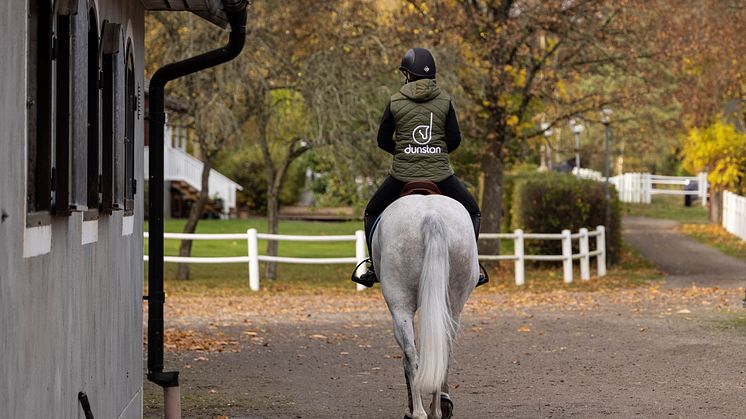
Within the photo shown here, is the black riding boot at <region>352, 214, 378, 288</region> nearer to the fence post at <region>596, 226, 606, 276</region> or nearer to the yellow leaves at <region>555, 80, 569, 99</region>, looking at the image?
the fence post at <region>596, 226, 606, 276</region>

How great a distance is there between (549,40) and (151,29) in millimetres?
9000

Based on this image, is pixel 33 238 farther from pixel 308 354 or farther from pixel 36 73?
pixel 308 354

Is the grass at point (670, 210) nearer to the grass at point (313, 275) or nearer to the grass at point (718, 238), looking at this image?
the grass at point (718, 238)

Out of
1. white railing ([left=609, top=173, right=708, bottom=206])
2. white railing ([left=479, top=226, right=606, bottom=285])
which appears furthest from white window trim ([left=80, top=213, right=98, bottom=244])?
white railing ([left=609, top=173, right=708, bottom=206])

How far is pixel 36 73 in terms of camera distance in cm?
550

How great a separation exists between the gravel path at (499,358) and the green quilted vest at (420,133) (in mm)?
1865

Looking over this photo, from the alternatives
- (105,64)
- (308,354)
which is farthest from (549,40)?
(105,64)

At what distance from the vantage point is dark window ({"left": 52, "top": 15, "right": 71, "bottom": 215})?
230 inches

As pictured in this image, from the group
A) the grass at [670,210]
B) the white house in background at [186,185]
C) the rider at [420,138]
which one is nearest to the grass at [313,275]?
the white house in background at [186,185]

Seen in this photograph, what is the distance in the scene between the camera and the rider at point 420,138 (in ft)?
32.9

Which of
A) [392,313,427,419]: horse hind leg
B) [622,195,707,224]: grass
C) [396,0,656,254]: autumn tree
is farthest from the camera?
[622,195,707,224]: grass

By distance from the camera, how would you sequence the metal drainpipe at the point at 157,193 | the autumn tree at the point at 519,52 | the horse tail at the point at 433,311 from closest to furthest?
1. the horse tail at the point at 433,311
2. the metal drainpipe at the point at 157,193
3. the autumn tree at the point at 519,52

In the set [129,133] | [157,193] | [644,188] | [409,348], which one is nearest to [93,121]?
[129,133]

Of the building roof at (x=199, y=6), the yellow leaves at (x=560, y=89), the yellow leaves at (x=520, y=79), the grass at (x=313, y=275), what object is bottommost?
the grass at (x=313, y=275)
